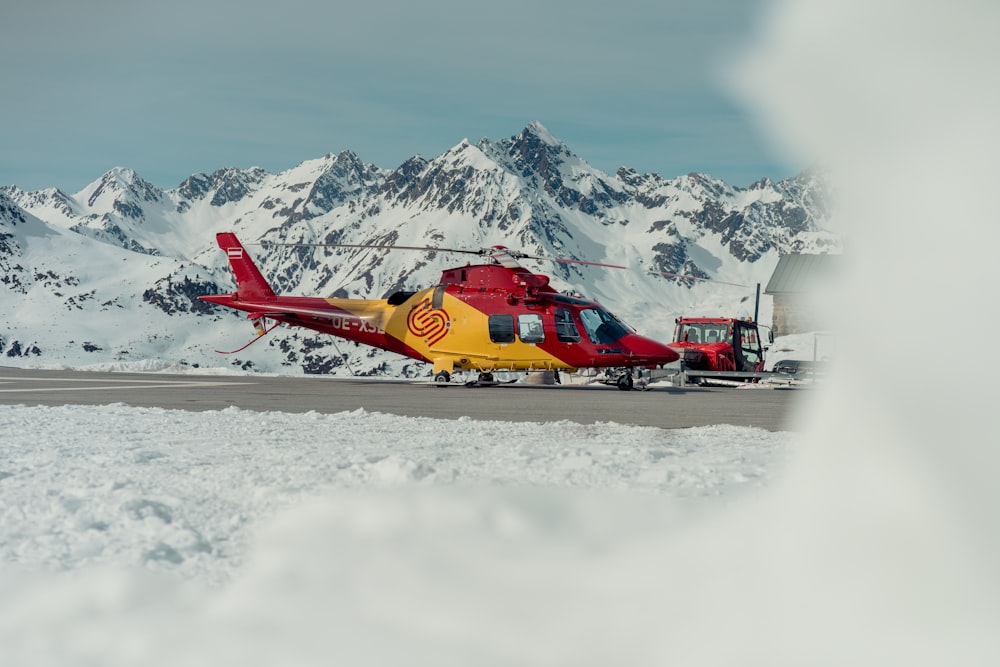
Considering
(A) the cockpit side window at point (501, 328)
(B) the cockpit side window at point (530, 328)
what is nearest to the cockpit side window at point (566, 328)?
(B) the cockpit side window at point (530, 328)

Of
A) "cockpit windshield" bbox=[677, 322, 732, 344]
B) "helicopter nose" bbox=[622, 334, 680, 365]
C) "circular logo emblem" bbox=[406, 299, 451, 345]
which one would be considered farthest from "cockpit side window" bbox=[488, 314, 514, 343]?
"cockpit windshield" bbox=[677, 322, 732, 344]

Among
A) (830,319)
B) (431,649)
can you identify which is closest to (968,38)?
(830,319)

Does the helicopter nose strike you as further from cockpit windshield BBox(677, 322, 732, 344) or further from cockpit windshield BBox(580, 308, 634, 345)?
cockpit windshield BBox(677, 322, 732, 344)

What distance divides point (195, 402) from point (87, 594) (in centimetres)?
1325

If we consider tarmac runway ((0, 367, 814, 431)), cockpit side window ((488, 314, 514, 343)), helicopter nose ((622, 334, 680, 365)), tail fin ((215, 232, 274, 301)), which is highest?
tail fin ((215, 232, 274, 301))

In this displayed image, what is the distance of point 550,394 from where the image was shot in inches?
845

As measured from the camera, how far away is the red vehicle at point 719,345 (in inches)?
1268

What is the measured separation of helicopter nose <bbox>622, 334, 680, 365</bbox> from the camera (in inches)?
962

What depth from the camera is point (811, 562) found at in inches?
181

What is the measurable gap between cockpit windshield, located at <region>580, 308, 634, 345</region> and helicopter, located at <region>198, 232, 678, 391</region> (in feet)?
0.09

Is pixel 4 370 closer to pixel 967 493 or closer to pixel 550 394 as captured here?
pixel 550 394

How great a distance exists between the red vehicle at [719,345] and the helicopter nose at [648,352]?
6847 millimetres

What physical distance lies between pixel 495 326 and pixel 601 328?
2.96 m

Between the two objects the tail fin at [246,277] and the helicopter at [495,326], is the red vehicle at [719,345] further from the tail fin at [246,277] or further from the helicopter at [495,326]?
the tail fin at [246,277]
